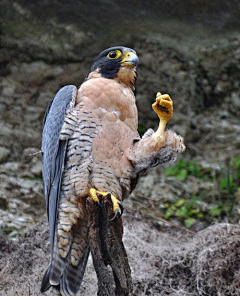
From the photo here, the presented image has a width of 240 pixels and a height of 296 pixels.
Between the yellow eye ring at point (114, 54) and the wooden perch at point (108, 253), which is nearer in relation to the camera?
the wooden perch at point (108, 253)

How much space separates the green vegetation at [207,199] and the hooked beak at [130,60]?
2.05 m

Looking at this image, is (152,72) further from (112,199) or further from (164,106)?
(112,199)

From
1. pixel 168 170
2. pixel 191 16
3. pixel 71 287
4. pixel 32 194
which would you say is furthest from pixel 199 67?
pixel 71 287

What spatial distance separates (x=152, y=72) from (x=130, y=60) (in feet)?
8.53

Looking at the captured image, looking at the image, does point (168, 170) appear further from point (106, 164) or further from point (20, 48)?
point (106, 164)

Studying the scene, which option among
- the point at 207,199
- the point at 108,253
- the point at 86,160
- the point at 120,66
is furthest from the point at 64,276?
the point at 207,199

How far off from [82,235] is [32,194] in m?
2.11

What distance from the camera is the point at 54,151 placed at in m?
2.88

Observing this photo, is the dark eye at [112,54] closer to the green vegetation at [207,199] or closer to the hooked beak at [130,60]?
the hooked beak at [130,60]

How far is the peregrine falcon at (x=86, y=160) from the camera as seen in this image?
276cm

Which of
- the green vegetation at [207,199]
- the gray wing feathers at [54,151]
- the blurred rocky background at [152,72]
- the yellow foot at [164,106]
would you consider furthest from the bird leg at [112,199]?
the blurred rocky background at [152,72]

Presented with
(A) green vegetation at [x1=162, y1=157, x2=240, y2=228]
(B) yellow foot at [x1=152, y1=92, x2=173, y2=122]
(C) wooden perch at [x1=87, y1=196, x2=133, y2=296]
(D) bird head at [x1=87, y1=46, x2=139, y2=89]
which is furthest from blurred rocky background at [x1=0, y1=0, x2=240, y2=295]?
(C) wooden perch at [x1=87, y1=196, x2=133, y2=296]

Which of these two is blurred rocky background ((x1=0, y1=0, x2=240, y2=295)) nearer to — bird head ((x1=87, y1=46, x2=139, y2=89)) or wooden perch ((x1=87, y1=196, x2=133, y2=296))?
bird head ((x1=87, y1=46, x2=139, y2=89))

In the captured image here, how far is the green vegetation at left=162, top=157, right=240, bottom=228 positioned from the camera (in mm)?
4824
